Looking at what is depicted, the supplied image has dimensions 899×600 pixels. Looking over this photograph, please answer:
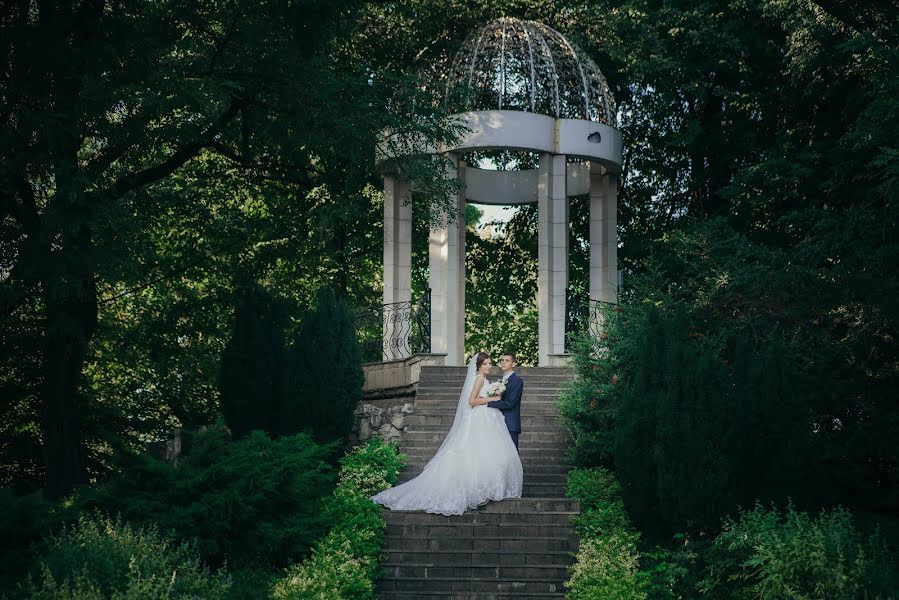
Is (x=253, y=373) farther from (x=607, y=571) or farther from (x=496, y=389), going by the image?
(x=607, y=571)

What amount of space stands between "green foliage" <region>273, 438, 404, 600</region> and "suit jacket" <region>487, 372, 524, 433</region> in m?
1.78

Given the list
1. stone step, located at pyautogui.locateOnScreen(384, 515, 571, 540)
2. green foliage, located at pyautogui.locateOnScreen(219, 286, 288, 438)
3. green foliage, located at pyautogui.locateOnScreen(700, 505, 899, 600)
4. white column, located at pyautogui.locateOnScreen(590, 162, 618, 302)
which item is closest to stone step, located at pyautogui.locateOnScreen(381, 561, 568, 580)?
stone step, located at pyautogui.locateOnScreen(384, 515, 571, 540)

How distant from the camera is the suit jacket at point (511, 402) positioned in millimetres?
14531

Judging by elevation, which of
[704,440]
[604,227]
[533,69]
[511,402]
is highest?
[533,69]

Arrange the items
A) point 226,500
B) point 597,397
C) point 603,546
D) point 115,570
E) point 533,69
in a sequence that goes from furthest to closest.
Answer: point 533,69 → point 597,397 → point 603,546 → point 226,500 → point 115,570

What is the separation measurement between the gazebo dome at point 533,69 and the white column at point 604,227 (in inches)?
48.3

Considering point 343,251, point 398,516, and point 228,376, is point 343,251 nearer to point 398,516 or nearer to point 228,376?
point 228,376

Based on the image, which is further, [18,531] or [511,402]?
[511,402]

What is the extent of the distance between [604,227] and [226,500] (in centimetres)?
1114

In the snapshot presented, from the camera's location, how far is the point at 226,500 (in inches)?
477

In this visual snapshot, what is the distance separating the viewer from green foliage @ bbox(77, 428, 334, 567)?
11969mm

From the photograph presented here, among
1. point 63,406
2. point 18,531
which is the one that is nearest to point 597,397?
point 63,406

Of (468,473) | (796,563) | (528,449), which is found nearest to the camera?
(796,563)

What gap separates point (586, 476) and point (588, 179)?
8.67 meters
